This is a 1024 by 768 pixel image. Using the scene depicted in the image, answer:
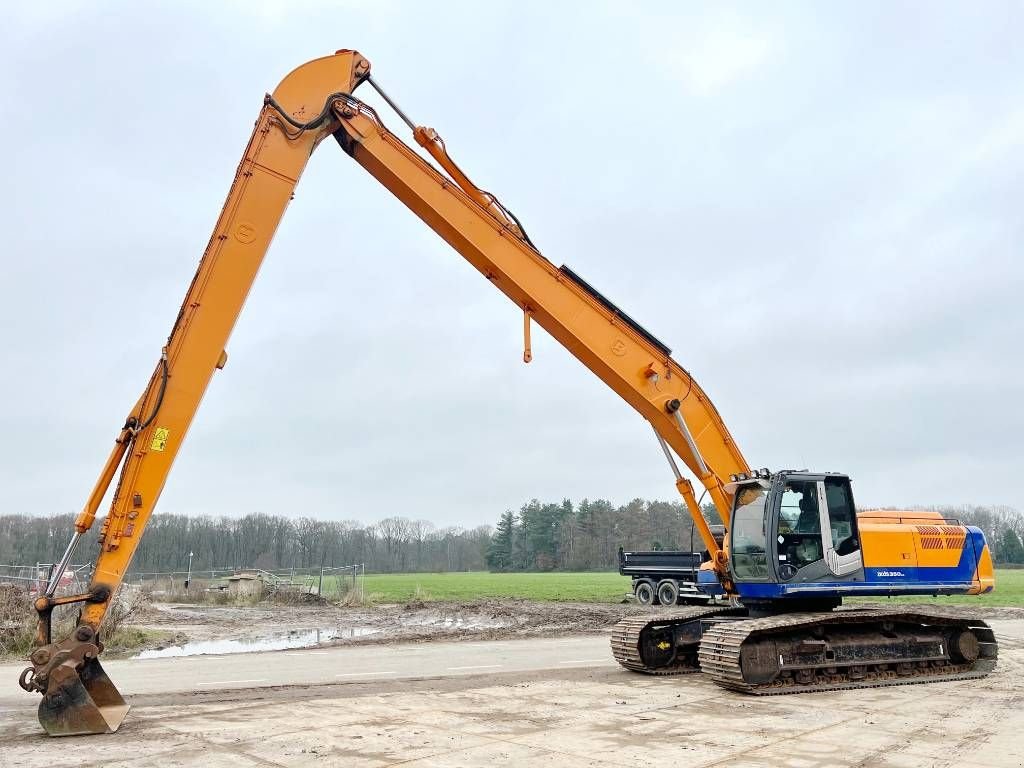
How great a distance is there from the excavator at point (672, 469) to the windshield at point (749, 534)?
0.07 ft

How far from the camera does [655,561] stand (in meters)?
30.2

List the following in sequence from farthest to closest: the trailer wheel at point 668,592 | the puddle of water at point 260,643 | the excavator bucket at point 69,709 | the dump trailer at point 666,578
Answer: the trailer wheel at point 668,592, the dump trailer at point 666,578, the puddle of water at point 260,643, the excavator bucket at point 69,709

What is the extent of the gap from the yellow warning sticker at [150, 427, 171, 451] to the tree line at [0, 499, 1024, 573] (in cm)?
7481

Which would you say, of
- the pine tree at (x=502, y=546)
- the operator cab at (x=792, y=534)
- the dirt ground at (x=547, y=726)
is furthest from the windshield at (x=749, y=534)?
the pine tree at (x=502, y=546)

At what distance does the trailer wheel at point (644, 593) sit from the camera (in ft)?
98.8

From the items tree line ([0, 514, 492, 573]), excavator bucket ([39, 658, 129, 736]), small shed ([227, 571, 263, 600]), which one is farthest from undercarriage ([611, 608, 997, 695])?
tree line ([0, 514, 492, 573])

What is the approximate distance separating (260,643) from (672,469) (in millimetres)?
11691

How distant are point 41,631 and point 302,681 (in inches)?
198

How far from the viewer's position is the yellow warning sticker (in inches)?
346

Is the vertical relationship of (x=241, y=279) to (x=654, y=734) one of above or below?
above

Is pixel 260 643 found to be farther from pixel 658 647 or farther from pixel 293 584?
pixel 293 584

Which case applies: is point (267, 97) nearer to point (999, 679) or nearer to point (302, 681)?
point (302, 681)

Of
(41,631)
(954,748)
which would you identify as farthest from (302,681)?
(954,748)

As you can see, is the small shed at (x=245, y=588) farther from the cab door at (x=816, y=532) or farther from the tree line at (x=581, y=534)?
the tree line at (x=581, y=534)
